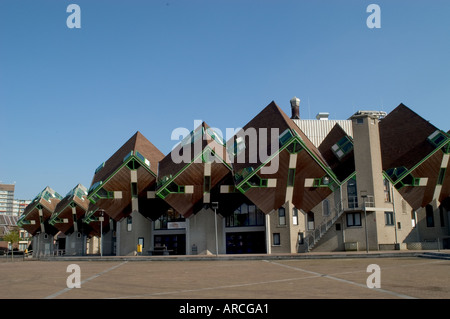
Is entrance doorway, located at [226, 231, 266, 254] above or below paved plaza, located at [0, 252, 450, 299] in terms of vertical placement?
above

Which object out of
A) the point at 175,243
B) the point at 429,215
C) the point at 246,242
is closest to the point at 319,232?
the point at 246,242

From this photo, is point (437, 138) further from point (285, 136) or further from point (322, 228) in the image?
point (285, 136)

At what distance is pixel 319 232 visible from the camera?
43.9 metres

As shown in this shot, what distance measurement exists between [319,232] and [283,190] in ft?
17.6

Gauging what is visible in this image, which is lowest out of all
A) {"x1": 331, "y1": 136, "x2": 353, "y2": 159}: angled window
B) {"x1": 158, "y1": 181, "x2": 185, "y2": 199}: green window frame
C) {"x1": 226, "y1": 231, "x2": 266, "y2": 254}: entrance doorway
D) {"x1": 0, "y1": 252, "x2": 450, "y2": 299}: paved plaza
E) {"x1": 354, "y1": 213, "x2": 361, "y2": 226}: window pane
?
{"x1": 0, "y1": 252, "x2": 450, "y2": 299}: paved plaza

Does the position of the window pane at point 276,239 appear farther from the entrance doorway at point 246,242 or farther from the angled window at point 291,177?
the angled window at point 291,177

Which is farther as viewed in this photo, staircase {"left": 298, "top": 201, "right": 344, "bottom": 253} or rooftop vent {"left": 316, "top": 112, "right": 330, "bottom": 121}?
rooftop vent {"left": 316, "top": 112, "right": 330, "bottom": 121}

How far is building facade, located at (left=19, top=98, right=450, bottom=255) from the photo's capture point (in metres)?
43.2

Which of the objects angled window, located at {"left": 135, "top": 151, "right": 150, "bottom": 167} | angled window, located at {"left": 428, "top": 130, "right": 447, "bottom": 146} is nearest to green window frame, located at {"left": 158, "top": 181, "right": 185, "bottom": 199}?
angled window, located at {"left": 135, "top": 151, "right": 150, "bottom": 167}

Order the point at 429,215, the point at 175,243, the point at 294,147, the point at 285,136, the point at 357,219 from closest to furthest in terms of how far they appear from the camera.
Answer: the point at 294,147 < the point at 357,219 < the point at 285,136 < the point at 429,215 < the point at 175,243

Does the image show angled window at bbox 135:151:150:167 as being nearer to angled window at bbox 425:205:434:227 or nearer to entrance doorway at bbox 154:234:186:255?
entrance doorway at bbox 154:234:186:255

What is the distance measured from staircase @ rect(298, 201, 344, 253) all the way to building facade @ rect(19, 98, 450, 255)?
0.10 metres
